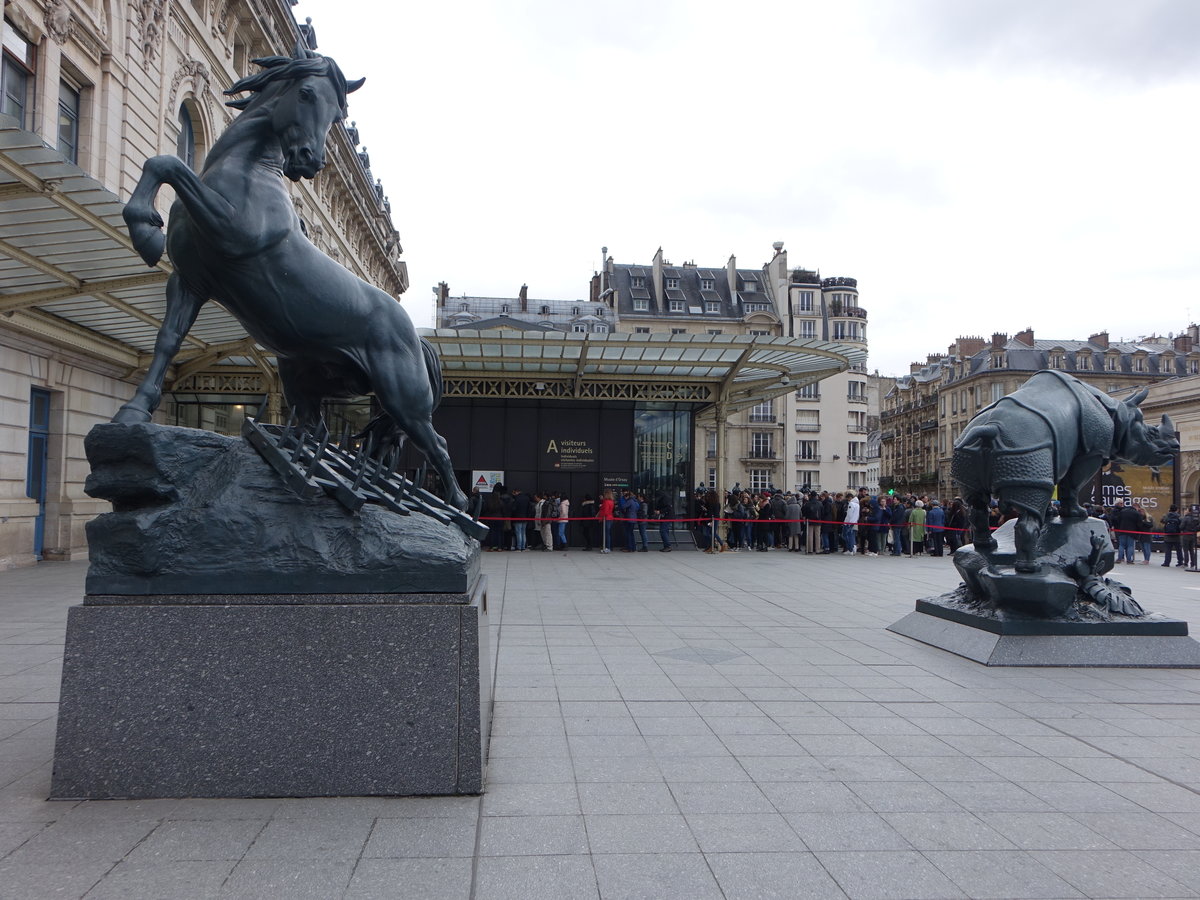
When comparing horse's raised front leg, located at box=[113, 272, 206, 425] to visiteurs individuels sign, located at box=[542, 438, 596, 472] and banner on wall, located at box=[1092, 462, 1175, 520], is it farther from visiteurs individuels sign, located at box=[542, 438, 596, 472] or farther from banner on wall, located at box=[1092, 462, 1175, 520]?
banner on wall, located at box=[1092, 462, 1175, 520]

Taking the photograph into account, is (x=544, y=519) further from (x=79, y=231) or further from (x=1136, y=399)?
(x=1136, y=399)

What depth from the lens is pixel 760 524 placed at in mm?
25203

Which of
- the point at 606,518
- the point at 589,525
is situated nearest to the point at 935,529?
the point at 606,518

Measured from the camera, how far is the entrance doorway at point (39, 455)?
51.1ft

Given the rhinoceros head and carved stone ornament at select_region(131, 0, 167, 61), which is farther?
carved stone ornament at select_region(131, 0, 167, 61)

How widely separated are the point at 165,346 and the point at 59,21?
1467 cm

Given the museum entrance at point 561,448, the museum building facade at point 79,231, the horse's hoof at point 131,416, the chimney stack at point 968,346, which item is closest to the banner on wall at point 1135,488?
the museum entrance at point 561,448

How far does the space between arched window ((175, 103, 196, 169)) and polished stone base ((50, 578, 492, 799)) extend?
64.2ft

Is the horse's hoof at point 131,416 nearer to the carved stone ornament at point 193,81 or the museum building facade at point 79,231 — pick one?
the museum building facade at point 79,231

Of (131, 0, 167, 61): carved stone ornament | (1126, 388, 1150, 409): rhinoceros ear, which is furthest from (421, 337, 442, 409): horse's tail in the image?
(131, 0, 167, 61): carved stone ornament

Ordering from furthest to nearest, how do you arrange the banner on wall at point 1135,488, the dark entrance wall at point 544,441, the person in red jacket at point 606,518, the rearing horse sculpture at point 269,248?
the banner on wall at point 1135,488
the dark entrance wall at point 544,441
the person in red jacket at point 606,518
the rearing horse sculpture at point 269,248

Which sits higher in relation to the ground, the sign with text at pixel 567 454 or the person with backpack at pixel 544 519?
the sign with text at pixel 567 454

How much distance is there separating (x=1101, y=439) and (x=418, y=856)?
7338mm

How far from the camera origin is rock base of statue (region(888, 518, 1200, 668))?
7.26 metres
